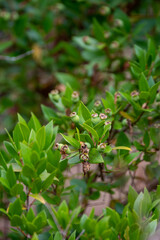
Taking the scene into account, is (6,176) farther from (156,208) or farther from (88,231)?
(156,208)

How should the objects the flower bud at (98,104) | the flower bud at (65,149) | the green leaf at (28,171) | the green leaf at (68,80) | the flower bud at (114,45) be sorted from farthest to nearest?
1. the green leaf at (68,80)
2. the flower bud at (114,45)
3. the flower bud at (98,104)
4. the flower bud at (65,149)
5. the green leaf at (28,171)

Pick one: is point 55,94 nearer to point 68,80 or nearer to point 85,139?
point 85,139

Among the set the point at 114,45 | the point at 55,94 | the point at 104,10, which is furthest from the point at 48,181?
the point at 104,10

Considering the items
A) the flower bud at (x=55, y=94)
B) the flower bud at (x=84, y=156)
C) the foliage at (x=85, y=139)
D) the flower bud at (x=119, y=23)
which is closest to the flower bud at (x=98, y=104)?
the foliage at (x=85, y=139)

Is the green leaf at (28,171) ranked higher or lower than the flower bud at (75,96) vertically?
higher

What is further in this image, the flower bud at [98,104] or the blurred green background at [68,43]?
the blurred green background at [68,43]

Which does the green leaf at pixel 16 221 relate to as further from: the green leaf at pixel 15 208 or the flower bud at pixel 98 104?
the flower bud at pixel 98 104

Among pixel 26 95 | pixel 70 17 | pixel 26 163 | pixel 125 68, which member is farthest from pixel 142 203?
pixel 26 95
